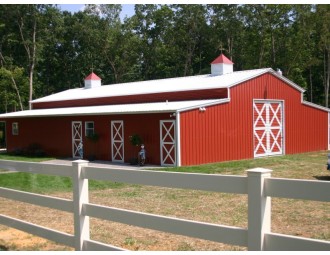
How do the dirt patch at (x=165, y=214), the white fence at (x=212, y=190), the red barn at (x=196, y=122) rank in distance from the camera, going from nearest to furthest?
1. the white fence at (x=212, y=190)
2. the dirt patch at (x=165, y=214)
3. the red barn at (x=196, y=122)

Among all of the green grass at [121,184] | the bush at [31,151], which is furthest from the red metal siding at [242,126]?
the bush at [31,151]

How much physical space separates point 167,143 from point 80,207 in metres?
13.6

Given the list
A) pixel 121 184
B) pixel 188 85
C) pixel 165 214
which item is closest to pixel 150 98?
pixel 188 85

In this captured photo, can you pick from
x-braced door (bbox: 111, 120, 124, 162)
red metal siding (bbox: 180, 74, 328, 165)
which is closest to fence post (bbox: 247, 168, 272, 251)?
red metal siding (bbox: 180, 74, 328, 165)

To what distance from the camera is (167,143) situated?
722 inches

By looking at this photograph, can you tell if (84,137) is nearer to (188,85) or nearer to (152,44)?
(188,85)

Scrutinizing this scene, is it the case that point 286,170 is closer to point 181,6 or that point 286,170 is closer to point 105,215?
point 105,215

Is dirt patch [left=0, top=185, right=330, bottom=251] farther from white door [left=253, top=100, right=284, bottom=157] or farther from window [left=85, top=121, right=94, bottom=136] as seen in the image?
window [left=85, top=121, right=94, bottom=136]

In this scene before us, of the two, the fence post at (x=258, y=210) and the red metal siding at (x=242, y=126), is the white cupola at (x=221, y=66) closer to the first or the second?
the red metal siding at (x=242, y=126)

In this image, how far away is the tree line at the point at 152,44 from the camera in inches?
1683

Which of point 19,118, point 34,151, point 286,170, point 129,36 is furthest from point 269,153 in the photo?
point 129,36

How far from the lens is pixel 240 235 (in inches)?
139

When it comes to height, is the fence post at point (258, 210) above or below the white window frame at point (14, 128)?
below

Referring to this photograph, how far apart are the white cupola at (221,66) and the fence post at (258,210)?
21.9 metres
